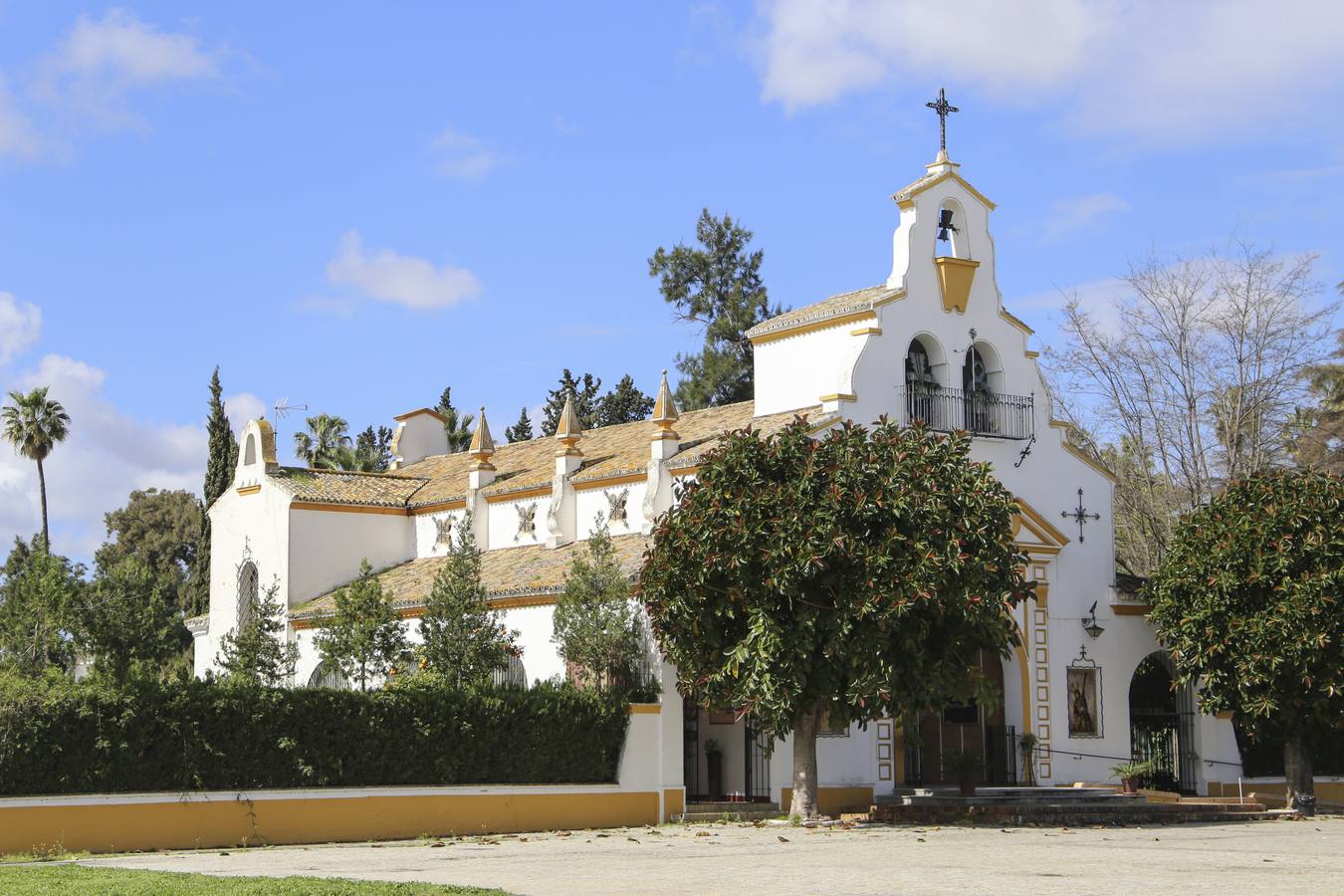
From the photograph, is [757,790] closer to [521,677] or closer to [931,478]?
[521,677]

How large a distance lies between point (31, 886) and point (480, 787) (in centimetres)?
1042

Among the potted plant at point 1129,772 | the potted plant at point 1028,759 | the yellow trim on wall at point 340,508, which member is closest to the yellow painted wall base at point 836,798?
the potted plant at point 1028,759

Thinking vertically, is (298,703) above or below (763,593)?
below

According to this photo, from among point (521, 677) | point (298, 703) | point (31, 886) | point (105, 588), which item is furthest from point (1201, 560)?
point (31, 886)

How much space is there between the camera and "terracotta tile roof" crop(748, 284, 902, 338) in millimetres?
31516

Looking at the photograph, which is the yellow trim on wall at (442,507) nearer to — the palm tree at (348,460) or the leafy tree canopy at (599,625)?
the leafy tree canopy at (599,625)

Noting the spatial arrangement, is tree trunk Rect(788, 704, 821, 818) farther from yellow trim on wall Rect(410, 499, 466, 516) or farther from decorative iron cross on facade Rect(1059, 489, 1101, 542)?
yellow trim on wall Rect(410, 499, 466, 516)

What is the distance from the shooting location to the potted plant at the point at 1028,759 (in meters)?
32.0

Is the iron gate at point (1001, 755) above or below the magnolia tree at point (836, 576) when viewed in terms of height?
below

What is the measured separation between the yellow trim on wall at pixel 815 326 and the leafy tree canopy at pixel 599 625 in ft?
21.6

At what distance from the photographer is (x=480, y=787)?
2639 centimetres

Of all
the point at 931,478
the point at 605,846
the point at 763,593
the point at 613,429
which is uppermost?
the point at 613,429

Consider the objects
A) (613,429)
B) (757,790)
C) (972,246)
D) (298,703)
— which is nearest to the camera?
(298,703)

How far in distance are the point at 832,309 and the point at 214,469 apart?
25948 mm
